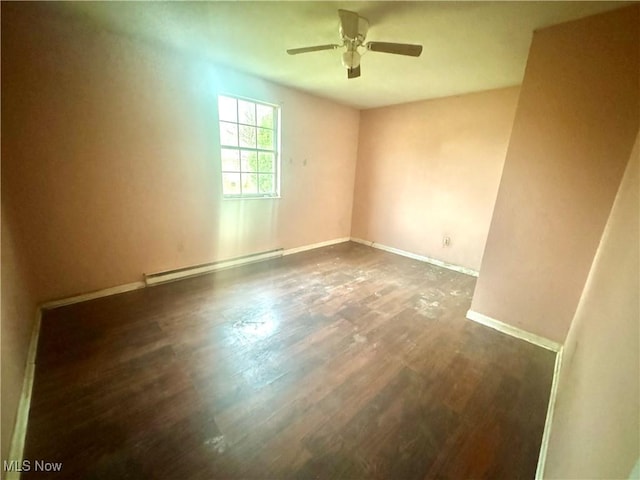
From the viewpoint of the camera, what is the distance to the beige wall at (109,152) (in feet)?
6.60

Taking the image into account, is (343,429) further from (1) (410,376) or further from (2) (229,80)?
(2) (229,80)

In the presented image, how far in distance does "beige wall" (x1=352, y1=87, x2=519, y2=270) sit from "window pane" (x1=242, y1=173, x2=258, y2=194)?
85.1 inches

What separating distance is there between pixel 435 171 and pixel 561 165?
2079mm

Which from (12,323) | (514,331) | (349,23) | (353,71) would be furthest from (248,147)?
(514,331)

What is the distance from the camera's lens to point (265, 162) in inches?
145

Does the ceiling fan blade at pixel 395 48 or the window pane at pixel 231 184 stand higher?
the ceiling fan blade at pixel 395 48


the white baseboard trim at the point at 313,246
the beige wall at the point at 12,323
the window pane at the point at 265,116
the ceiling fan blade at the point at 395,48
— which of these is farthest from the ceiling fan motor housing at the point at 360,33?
the white baseboard trim at the point at 313,246

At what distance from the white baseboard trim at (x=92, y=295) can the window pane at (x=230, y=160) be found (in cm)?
171

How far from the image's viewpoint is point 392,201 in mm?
4531

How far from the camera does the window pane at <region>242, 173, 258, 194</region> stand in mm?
3539

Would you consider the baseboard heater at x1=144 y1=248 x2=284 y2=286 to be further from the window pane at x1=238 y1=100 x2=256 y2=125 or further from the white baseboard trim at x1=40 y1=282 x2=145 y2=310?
the window pane at x1=238 y1=100 x2=256 y2=125

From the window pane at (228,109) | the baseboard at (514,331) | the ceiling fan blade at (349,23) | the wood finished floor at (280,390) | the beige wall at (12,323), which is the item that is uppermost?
the ceiling fan blade at (349,23)

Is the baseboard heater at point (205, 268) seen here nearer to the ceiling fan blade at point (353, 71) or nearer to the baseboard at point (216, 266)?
the baseboard at point (216, 266)

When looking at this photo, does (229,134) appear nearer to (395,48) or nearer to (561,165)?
(395,48)
